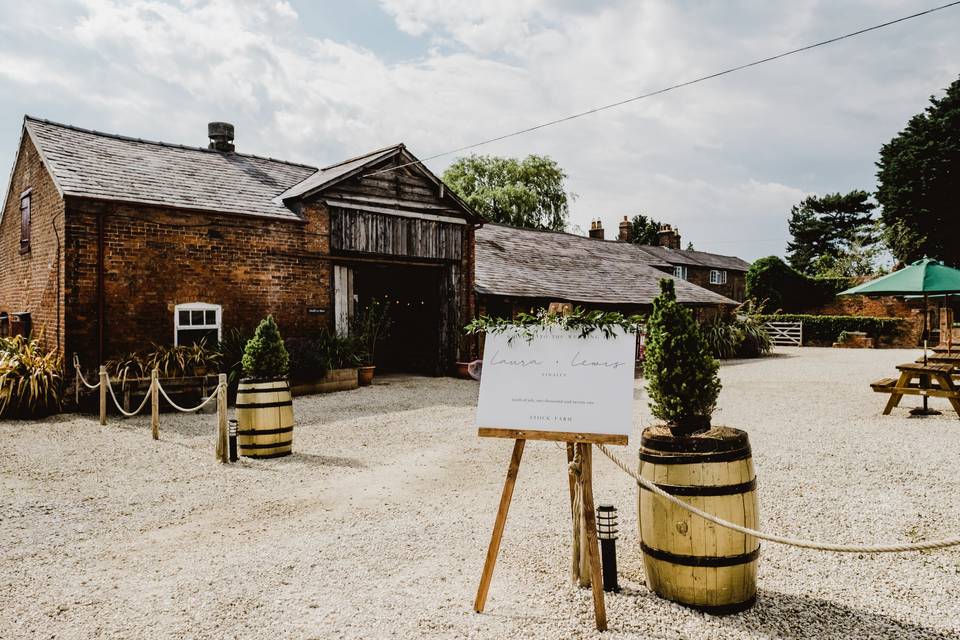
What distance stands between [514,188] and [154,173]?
1096 inches

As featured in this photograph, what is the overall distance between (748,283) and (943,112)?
512 inches

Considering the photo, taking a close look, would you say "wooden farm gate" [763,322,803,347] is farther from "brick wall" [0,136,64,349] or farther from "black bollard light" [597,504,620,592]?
"black bollard light" [597,504,620,592]

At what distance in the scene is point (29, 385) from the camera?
1042 cm

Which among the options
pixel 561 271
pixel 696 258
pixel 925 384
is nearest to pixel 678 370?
pixel 925 384

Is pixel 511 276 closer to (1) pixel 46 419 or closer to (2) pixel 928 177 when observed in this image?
(1) pixel 46 419

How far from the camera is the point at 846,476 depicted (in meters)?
6.36

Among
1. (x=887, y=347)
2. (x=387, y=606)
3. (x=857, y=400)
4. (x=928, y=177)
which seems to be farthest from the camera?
(x=928, y=177)

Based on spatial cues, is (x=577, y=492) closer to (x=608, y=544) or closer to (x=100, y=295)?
(x=608, y=544)

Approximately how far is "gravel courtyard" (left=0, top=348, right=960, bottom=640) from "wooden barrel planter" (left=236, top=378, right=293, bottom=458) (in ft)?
0.73

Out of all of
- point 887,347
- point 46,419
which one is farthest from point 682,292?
point 46,419

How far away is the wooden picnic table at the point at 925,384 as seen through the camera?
935 centimetres

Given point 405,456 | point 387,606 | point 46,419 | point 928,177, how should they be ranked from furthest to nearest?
point 928,177 → point 46,419 → point 405,456 → point 387,606

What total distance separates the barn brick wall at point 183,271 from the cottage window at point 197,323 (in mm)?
109

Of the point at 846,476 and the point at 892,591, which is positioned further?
the point at 846,476
